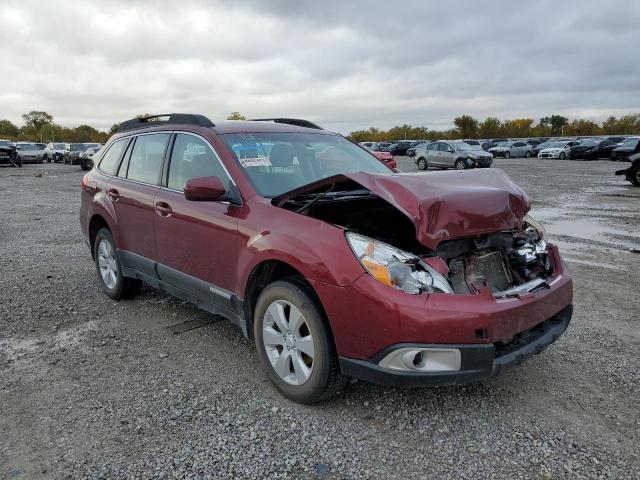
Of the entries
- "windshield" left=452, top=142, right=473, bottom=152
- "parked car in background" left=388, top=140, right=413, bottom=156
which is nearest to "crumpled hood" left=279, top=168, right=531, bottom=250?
"windshield" left=452, top=142, right=473, bottom=152

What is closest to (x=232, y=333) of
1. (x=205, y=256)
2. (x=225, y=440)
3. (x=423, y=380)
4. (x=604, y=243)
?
(x=205, y=256)

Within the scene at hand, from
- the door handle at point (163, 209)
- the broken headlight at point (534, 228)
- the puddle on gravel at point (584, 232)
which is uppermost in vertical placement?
the door handle at point (163, 209)

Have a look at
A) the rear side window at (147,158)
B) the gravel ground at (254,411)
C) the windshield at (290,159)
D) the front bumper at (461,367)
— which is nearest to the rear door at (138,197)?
the rear side window at (147,158)

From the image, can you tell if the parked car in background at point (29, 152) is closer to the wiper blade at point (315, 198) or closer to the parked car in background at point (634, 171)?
the parked car in background at point (634, 171)

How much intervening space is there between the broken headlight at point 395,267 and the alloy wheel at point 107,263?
10.3 feet

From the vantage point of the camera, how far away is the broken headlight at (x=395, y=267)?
2.72 metres

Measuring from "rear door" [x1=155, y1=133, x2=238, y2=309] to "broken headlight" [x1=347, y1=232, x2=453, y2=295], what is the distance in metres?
1.02

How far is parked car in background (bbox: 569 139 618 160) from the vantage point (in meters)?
35.1

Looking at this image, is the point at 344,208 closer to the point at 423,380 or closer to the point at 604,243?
the point at 423,380

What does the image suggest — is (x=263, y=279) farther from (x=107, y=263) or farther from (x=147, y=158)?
(x=107, y=263)

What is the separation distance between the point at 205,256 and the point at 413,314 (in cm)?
175

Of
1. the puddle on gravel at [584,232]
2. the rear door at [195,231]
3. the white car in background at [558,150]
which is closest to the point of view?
the rear door at [195,231]

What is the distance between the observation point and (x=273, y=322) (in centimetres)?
322

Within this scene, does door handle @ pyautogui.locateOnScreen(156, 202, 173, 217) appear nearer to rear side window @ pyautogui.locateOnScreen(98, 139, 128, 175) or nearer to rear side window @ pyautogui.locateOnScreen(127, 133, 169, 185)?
rear side window @ pyautogui.locateOnScreen(127, 133, 169, 185)
